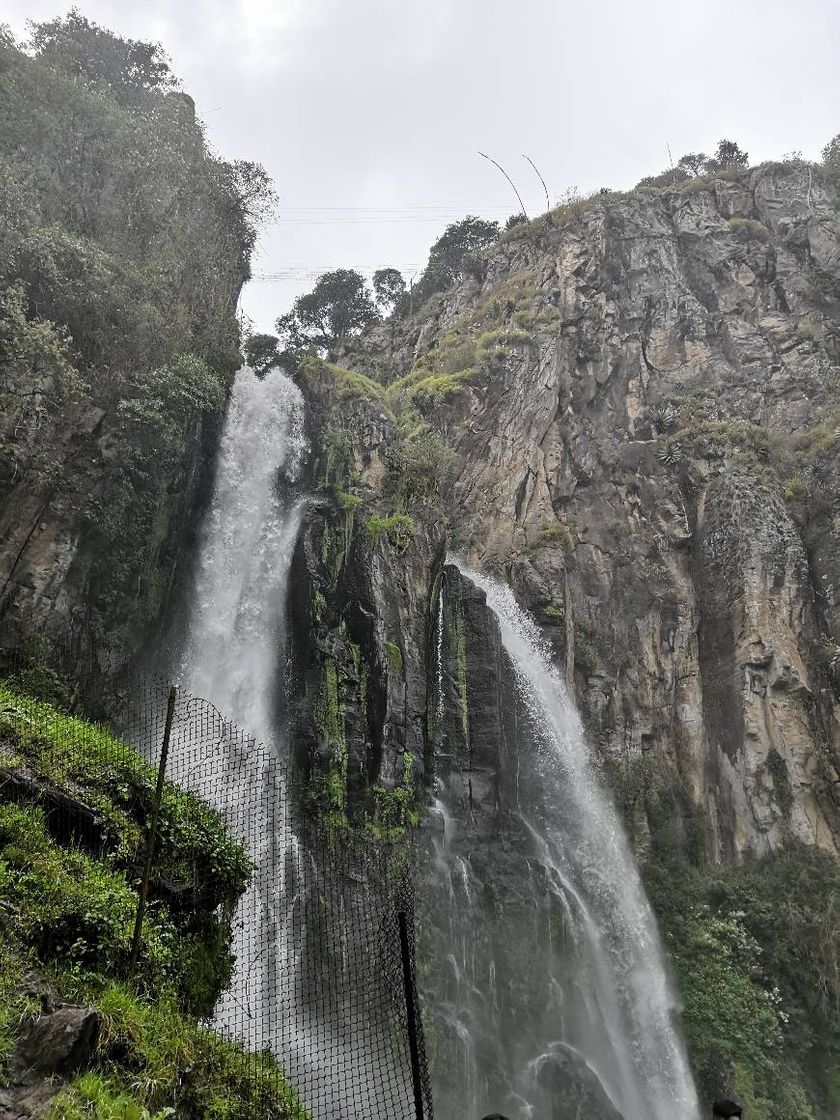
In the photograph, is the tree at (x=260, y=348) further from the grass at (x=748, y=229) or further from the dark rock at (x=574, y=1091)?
the dark rock at (x=574, y=1091)

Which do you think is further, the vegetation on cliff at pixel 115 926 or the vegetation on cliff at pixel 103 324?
the vegetation on cliff at pixel 103 324

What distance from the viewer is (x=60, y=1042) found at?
4.27 m

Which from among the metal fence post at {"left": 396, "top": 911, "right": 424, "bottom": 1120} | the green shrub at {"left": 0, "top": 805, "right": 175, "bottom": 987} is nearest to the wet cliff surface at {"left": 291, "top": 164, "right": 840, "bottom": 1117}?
the green shrub at {"left": 0, "top": 805, "right": 175, "bottom": 987}

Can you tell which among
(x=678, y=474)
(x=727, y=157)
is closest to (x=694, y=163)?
(x=727, y=157)

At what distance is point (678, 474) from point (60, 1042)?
20.8 m

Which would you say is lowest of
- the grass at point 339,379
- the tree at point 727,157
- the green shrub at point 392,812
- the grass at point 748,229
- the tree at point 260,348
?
the green shrub at point 392,812

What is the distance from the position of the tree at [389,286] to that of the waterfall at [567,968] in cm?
2597

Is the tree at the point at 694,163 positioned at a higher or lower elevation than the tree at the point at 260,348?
higher

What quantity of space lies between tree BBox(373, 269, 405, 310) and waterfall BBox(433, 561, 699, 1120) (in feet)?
85.2

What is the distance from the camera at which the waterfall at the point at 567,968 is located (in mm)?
11773

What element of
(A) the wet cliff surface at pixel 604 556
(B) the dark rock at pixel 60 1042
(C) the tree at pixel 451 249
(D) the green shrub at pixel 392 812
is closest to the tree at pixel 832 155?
(A) the wet cliff surface at pixel 604 556

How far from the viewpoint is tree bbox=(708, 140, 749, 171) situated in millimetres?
34562

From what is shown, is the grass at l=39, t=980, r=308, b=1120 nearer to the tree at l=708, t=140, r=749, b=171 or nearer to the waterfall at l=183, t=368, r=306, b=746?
the waterfall at l=183, t=368, r=306, b=746

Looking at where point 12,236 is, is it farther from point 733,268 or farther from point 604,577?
point 733,268
